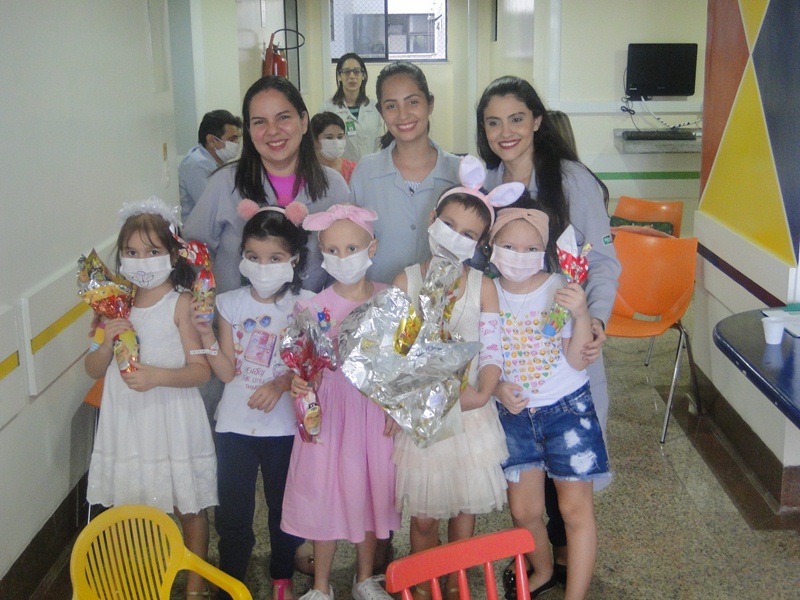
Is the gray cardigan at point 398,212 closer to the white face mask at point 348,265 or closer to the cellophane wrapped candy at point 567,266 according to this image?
the white face mask at point 348,265

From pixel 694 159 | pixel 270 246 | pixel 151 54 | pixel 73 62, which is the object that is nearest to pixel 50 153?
pixel 73 62

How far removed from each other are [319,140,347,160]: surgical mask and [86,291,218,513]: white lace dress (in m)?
2.59

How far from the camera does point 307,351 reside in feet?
6.70

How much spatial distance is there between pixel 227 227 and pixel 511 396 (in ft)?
3.17

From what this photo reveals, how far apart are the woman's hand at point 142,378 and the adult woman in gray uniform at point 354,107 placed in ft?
13.6

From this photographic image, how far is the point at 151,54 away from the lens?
13.0 ft

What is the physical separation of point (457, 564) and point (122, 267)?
1.21 m

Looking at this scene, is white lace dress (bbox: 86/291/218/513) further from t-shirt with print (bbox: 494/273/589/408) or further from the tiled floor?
t-shirt with print (bbox: 494/273/589/408)

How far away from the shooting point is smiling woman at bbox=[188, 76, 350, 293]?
2322 mm

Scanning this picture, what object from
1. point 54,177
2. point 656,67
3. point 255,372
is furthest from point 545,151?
point 656,67

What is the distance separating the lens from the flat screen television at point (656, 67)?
245 inches

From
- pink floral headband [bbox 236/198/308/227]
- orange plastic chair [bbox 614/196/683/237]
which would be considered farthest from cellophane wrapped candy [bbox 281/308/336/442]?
orange plastic chair [bbox 614/196/683/237]

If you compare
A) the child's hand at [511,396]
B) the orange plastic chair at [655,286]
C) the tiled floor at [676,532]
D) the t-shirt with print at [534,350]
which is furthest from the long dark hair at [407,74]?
the orange plastic chair at [655,286]

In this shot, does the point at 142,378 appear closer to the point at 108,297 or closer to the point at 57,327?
the point at 108,297
